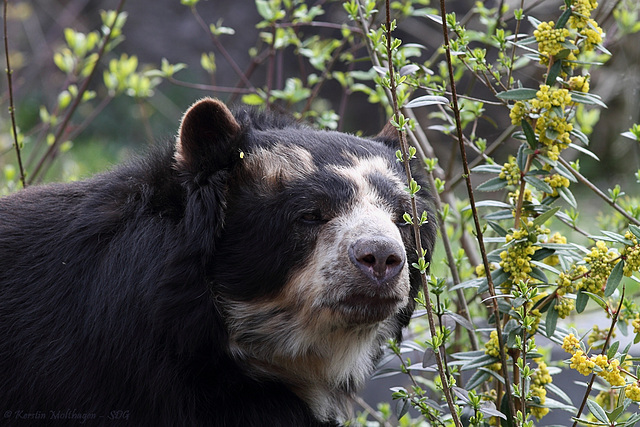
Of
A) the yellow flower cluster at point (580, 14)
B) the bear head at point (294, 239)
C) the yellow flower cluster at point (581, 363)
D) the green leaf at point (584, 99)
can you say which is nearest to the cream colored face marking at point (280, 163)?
the bear head at point (294, 239)

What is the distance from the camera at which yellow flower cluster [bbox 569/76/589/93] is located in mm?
3037

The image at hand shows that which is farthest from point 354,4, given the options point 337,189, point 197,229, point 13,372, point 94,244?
point 13,372

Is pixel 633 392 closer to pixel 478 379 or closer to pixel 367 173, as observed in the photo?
pixel 478 379

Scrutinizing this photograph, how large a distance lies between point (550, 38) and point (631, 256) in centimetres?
85

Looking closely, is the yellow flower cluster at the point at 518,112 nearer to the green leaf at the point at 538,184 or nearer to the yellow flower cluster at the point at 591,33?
the green leaf at the point at 538,184

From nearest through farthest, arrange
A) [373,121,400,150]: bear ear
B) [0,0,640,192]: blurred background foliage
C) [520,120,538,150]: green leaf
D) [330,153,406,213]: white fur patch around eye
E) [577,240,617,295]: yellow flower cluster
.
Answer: [577,240,617,295]: yellow flower cluster, [520,120,538,150]: green leaf, [330,153,406,213]: white fur patch around eye, [373,121,400,150]: bear ear, [0,0,640,192]: blurred background foliage

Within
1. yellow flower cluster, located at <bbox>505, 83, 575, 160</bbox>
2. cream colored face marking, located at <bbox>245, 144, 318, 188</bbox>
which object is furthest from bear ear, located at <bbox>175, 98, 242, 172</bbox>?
yellow flower cluster, located at <bbox>505, 83, 575, 160</bbox>

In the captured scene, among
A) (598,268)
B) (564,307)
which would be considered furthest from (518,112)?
(564,307)

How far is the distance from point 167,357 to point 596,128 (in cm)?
1120

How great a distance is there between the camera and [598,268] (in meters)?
2.86

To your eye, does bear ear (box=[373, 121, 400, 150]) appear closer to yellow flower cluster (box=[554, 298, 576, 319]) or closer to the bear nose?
the bear nose

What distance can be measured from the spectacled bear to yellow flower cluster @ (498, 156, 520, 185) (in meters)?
0.49

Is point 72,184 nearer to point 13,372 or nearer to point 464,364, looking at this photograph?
point 13,372

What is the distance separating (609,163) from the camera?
12.6m
